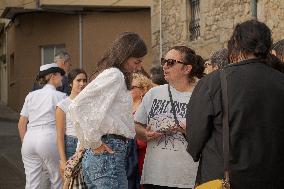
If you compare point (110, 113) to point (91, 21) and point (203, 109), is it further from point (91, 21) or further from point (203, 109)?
point (91, 21)

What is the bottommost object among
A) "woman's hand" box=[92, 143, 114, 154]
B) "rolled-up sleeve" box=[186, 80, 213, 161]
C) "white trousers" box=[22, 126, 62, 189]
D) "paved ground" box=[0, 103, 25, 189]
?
"paved ground" box=[0, 103, 25, 189]

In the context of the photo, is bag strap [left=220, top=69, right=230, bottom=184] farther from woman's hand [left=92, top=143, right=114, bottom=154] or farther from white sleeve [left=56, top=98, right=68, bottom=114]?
white sleeve [left=56, top=98, right=68, bottom=114]

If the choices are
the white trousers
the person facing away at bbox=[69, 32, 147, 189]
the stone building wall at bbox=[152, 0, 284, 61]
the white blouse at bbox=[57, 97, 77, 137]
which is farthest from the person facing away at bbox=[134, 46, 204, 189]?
the stone building wall at bbox=[152, 0, 284, 61]

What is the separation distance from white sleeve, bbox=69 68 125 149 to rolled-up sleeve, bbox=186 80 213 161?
0.66 meters

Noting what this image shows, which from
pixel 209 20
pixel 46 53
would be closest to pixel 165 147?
pixel 209 20

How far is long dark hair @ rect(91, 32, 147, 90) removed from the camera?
440 cm

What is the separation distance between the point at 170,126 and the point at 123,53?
2.41 ft

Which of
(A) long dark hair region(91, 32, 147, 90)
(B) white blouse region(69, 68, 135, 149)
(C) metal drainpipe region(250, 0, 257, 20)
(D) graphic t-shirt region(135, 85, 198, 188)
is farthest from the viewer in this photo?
(C) metal drainpipe region(250, 0, 257, 20)

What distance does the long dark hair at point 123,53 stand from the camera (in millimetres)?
4402

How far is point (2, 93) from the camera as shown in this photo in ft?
89.8

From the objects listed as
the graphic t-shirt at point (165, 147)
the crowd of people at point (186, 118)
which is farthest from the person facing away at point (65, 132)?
the graphic t-shirt at point (165, 147)

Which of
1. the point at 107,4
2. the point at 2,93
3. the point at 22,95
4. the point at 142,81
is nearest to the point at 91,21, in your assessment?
the point at 107,4

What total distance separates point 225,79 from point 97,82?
982 mm

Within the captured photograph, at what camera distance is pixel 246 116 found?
3.60 meters
